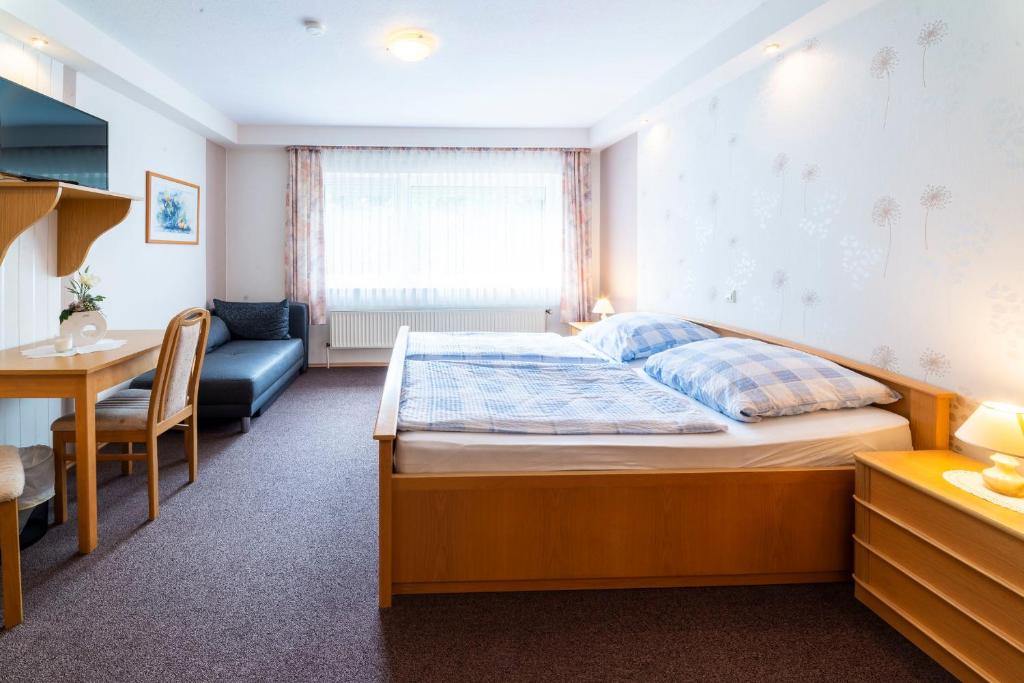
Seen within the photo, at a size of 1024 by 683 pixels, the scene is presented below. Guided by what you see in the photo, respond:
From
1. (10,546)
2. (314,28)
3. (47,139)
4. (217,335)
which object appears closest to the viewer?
(10,546)

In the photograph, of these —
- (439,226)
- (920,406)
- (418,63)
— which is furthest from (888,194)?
(439,226)

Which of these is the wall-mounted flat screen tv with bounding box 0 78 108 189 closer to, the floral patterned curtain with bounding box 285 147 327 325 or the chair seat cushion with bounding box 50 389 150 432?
the chair seat cushion with bounding box 50 389 150 432

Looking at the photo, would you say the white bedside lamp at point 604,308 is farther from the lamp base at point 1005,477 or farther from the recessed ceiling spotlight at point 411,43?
the lamp base at point 1005,477

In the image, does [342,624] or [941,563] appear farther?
[342,624]

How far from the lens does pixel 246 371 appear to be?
424 cm

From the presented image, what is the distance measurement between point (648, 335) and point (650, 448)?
171 centimetres

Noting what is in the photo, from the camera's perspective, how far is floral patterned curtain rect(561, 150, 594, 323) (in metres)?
6.35

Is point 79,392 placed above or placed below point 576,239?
below

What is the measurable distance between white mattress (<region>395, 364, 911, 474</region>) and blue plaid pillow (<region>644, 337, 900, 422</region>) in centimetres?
11

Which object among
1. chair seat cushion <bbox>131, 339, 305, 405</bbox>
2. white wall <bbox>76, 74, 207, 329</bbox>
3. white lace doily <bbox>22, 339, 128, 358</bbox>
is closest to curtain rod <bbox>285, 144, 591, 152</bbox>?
white wall <bbox>76, 74, 207, 329</bbox>

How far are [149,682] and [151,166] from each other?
13.0ft

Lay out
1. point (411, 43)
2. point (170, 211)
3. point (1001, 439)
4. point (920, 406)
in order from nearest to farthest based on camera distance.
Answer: point (1001, 439) → point (920, 406) → point (411, 43) → point (170, 211)

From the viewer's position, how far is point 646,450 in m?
2.21

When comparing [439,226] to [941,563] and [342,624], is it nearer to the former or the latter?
[342,624]
